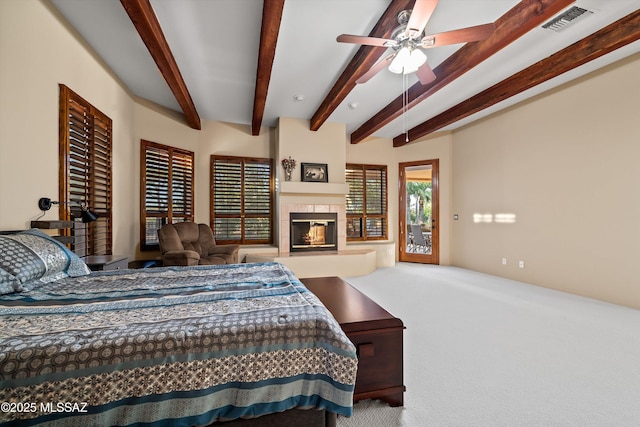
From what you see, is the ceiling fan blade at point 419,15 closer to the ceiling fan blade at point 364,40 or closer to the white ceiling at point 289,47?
the ceiling fan blade at point 364,40

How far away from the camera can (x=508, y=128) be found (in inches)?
192

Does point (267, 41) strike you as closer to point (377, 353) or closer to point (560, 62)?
point (377, 353)

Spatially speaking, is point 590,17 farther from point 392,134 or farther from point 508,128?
point 392,134

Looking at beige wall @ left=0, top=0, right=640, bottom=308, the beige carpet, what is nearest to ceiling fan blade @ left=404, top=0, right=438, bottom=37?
the beige carpet

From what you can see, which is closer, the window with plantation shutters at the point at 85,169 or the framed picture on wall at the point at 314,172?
the window with plantation shutters at the point at 85,169

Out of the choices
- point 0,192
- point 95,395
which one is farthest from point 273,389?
point 0,192

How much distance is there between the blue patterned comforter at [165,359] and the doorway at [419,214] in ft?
18.2

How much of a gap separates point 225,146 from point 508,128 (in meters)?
5.20

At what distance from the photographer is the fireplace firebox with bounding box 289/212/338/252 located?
5449 mm

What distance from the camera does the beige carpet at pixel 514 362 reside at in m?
1.55

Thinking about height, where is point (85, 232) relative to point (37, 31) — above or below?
below

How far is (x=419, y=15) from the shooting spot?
2.07 metres

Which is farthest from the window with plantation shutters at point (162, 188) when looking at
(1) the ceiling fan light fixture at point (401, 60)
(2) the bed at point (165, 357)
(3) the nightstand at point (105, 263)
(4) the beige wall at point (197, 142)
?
(1) the ceiling fan light fixture at point (401, 60)

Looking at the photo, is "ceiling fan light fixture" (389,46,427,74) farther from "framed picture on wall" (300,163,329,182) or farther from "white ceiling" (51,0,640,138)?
"framed picture on wall" (300,163,329,182)
